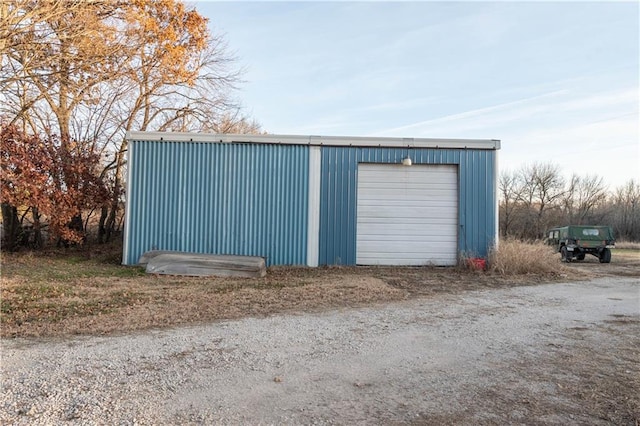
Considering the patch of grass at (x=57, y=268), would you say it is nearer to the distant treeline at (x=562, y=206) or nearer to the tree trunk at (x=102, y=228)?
the tree trunk at (x=102, y=228)

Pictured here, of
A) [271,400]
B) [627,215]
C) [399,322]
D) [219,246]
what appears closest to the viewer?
[271,400]

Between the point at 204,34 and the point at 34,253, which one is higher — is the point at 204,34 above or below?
above

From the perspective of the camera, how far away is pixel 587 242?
20.2m

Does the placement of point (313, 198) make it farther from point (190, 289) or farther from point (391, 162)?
point (190, 289)

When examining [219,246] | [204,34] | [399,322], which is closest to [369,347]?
[399,322]

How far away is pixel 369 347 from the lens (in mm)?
5176

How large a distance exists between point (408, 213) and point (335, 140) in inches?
119

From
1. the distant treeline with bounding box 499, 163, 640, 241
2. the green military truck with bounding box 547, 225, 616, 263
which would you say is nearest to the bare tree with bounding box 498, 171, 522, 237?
the distant treeline with bounding box 499, 163, 640, 241

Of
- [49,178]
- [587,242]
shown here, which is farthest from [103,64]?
[587,242]

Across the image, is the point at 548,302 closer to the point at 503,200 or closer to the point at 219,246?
the point at 219,246

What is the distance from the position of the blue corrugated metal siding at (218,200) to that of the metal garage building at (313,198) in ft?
0.09

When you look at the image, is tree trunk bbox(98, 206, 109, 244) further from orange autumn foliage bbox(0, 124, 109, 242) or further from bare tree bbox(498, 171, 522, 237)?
bare tree bbox(498, 171, 522, 237)

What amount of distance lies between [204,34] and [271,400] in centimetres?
1914

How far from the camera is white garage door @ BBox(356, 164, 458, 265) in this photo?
1340 centimetres
